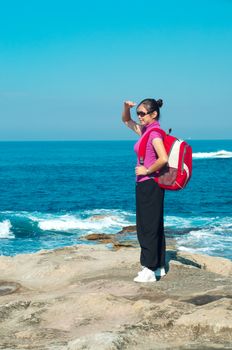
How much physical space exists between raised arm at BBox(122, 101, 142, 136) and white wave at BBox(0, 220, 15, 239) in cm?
1991

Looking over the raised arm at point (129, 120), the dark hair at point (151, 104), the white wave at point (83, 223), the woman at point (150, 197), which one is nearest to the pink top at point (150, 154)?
the woman at point (150, 197)

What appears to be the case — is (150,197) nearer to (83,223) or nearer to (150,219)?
(150,219)

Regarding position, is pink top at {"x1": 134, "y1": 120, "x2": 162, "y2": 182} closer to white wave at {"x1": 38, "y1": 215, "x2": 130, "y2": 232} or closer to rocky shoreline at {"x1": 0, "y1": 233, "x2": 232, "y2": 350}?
rocky shoreline at {"x1": 0, "y1": 233, "x2": 232, "y2": 350}

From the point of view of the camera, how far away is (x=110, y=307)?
19.1ft

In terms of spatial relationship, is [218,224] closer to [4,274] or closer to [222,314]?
[4,274]

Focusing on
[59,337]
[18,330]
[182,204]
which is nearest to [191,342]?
[59,337]

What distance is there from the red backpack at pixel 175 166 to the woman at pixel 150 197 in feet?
0.33

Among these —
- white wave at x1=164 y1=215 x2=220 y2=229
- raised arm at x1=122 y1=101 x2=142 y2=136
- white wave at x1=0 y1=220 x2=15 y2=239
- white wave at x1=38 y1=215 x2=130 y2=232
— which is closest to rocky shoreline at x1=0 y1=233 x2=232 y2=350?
raised arm at x1=122 y1=101 x2=142 y2=136

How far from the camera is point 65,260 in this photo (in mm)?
8586

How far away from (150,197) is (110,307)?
154 cm

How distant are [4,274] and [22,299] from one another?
6.46 ft

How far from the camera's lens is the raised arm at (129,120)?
7.09m

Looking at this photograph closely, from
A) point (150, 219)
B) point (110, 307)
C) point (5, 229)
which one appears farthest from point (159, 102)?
point (5, 229)

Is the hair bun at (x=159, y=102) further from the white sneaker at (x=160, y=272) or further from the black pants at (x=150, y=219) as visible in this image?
the white sneaker at (x=160, y=272)
